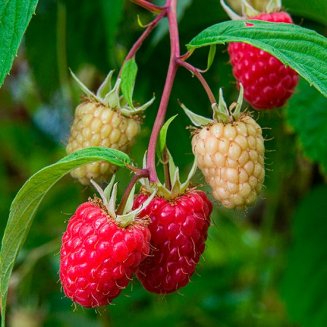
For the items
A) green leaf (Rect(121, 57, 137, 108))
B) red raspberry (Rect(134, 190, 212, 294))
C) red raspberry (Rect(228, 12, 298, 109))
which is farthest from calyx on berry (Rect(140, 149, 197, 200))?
red raspberry (Rect(228, 12, 298, 109))

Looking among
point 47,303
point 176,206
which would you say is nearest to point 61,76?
point 47,303

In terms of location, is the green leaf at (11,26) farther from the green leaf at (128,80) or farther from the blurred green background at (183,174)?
the blurred green background at (183,174)

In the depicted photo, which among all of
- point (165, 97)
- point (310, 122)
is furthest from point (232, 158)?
point (310, 122)

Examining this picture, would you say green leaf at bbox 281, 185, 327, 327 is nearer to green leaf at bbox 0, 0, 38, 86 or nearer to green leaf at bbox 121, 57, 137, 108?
green leaf at bbox 121, 57, 137, 108

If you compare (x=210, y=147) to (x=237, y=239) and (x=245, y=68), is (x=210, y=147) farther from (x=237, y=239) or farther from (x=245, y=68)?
(x=237, y=239)

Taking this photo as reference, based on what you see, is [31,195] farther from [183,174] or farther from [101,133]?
[183,174]

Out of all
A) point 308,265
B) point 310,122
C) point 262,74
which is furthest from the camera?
point 308,265
